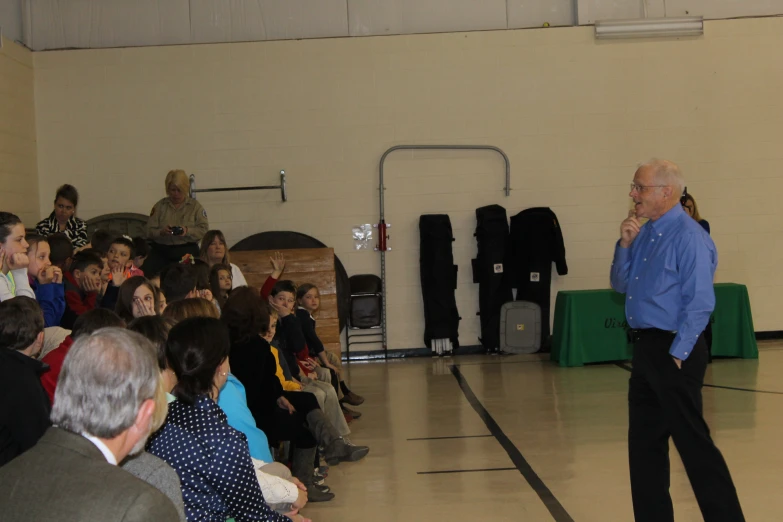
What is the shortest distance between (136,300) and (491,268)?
19.3 ft

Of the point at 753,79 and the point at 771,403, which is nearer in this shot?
the point at 771,403

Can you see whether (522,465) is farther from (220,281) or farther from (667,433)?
(220,281)

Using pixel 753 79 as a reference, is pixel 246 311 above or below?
below

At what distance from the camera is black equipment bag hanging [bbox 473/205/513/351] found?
9273 millimetres

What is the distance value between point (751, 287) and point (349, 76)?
4.99 metres

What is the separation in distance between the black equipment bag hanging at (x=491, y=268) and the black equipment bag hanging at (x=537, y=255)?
120mm

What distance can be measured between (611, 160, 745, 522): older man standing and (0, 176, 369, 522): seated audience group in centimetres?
133

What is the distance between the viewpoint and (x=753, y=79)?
938 cm

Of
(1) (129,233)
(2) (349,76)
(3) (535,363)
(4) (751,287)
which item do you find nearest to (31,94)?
(1) (129,233)

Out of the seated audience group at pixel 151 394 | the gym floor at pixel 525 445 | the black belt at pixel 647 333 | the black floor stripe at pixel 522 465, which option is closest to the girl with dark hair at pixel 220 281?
the seated audience group at pixel 151 394

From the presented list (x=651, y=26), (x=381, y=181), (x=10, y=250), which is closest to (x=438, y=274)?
(x=381, y=181)

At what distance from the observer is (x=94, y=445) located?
1.37 metres

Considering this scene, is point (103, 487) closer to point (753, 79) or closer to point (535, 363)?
point (535, 363)

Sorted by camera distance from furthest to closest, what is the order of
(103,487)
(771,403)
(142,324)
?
(771,403) < (142,324) < (103,487)
